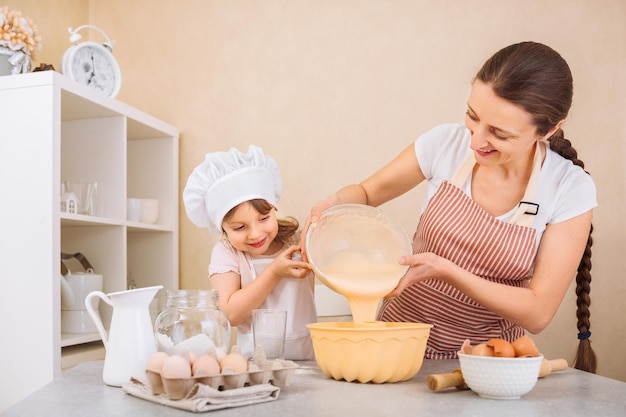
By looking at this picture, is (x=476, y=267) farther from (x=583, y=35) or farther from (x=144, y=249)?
(x=144, y=249)

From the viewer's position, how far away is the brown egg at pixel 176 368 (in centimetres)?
93

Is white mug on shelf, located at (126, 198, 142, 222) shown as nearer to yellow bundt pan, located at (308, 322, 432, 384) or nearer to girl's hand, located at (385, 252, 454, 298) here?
girl's hand, located at (385, 252, 454, 298)

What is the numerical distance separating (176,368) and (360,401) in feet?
0.89

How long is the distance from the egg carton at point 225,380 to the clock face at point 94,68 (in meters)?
1.64

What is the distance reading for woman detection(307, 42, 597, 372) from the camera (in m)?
1.42

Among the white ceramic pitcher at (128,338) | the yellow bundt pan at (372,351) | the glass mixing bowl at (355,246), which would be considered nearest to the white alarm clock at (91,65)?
the glass mixing bowl at (355,246)

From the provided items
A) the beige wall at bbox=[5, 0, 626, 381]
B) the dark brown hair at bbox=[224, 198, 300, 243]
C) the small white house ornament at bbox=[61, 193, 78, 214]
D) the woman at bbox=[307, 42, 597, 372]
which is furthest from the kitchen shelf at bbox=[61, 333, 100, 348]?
the woman at bbox=[307, 42, 597, 372]

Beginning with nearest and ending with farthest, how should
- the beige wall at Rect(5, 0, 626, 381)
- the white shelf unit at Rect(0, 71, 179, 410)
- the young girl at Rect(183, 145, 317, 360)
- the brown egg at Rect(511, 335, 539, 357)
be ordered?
the brown egg at Rect(511, 335, 539, 357) < the young girl at Rect(183, 145, 317, 360) < the white shelf unit at Rect(0, 71, 179, 410) < the beige wall at Rect(5, 0, 626, 381)

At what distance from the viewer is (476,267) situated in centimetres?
158

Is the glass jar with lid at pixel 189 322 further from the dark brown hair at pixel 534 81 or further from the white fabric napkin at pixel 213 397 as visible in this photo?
the dark brown hair at pixel 534 81

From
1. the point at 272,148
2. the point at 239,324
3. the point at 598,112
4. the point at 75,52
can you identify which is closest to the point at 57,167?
the point at 75,52

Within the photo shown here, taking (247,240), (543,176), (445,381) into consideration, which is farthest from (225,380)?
(543,176)

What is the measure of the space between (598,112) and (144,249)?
1884mm

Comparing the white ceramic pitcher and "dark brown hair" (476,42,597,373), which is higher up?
"dark brown hair" (476,42,597,373)
